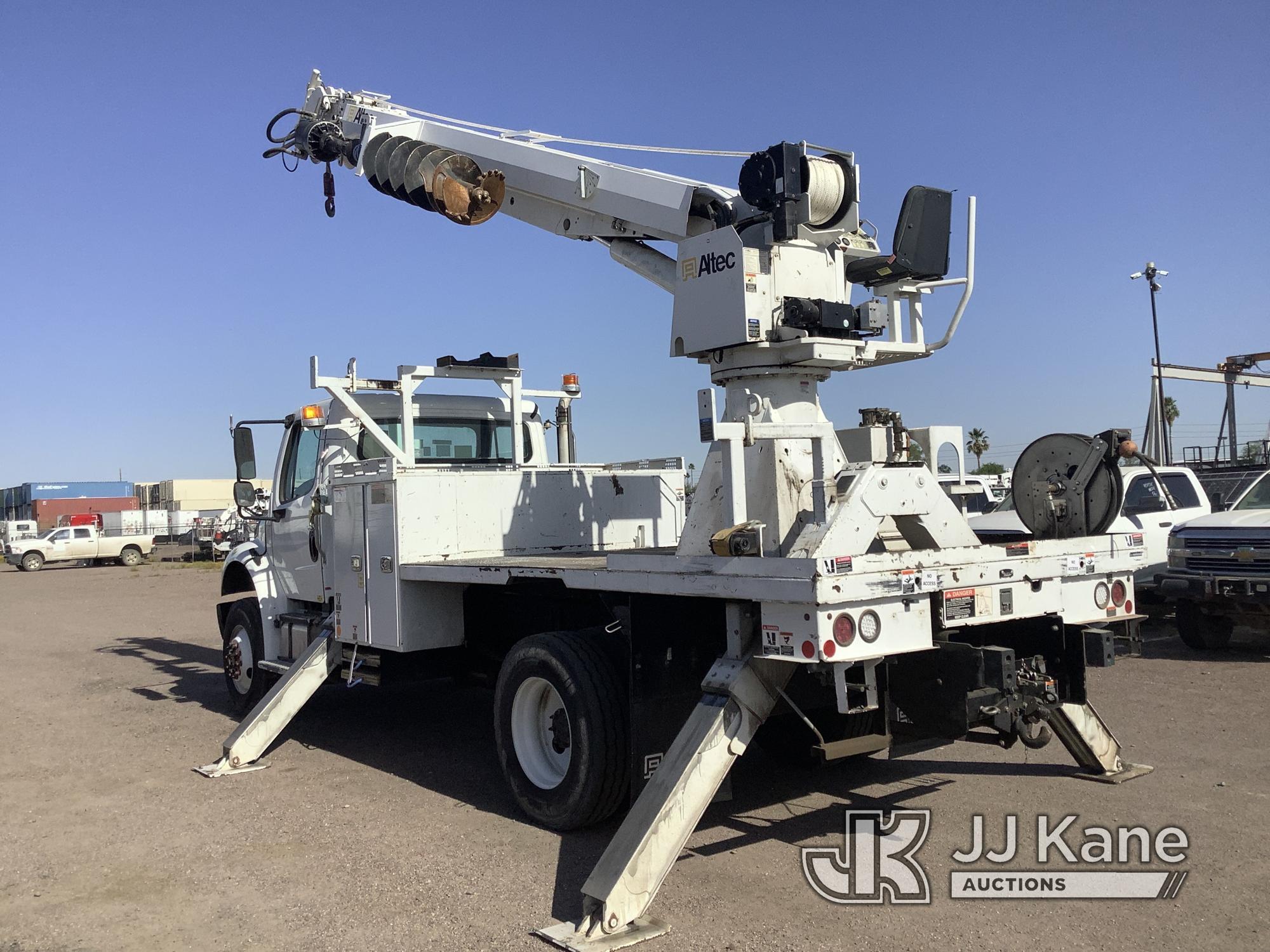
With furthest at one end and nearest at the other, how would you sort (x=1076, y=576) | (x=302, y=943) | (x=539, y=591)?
(x=539, y=591), (x=1076, y=576), (x=302, y=943)

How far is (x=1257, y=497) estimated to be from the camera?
40.3 feet

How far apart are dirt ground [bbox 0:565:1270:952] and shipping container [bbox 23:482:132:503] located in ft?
255

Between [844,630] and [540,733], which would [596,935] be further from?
[540,733]

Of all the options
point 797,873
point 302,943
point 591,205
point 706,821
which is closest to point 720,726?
point 797,873

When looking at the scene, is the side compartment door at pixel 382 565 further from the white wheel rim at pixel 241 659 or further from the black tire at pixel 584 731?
the white wheel rim at pixel 241 659

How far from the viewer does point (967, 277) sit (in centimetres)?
607

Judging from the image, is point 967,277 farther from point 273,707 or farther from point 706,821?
point 273,707

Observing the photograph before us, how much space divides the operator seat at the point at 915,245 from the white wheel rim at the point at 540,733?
2.99 meters

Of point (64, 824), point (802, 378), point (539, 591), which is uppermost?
point (802, 378)

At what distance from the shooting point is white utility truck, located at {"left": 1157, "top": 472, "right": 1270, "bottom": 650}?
10.7 meters

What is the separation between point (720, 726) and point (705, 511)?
1.05m

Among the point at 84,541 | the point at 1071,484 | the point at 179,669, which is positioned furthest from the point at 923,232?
the point at 84,541

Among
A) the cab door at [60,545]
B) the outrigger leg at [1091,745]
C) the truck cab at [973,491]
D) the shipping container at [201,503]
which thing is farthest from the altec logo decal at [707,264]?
the shipping container at [201,503]

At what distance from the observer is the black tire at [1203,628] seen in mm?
11445
